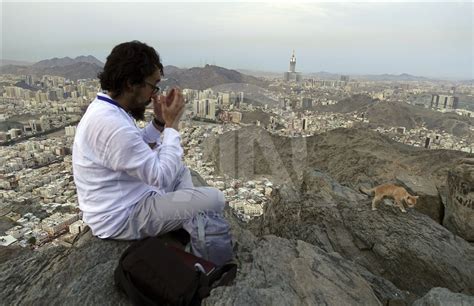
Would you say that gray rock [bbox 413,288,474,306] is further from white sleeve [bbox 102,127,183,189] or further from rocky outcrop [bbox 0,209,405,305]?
white sleeve [bbox 102,127,183,189]

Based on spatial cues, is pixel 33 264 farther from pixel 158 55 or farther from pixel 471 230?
pixel 471 230

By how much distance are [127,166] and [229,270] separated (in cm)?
91

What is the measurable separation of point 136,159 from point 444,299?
2.06m

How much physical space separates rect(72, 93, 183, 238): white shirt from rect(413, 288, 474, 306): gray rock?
5.82ft

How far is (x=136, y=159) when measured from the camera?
1822 mm

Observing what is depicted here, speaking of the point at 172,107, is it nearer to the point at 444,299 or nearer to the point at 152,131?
the point at 152,131

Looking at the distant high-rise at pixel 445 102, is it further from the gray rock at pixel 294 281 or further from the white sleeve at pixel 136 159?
the white sleeve at pixel 136 159

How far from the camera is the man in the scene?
71.7 inches

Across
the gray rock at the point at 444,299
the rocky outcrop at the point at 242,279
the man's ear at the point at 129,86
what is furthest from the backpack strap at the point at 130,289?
the gray rock at the point at 444,299

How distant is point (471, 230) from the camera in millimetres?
4270

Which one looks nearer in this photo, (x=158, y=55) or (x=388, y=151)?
(x=158, y=55)

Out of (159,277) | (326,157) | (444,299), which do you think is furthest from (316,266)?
(326,157)

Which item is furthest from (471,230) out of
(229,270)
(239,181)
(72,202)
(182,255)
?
(72,202)

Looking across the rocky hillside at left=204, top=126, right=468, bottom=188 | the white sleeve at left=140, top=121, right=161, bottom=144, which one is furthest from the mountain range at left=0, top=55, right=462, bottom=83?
the white sleeve at left=140, top=121, right=161, bottom=144
